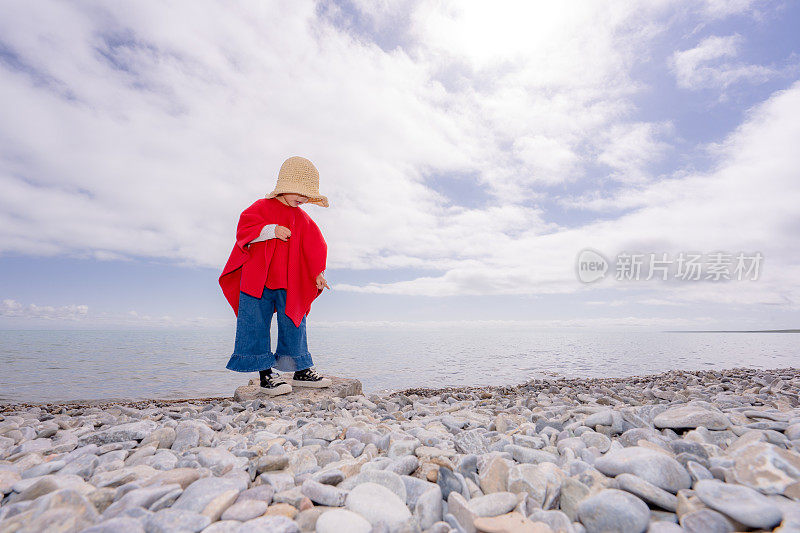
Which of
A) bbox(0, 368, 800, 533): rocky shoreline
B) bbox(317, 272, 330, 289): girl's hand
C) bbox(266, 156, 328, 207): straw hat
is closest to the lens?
bbox(0, 368, 800, 533): rocky shoreline

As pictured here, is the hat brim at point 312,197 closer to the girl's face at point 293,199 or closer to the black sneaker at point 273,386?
the girl's face at point 293,199

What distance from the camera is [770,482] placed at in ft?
5.15

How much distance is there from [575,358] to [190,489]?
44.9 feet

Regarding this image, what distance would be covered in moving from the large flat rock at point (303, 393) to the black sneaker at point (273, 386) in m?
0.05

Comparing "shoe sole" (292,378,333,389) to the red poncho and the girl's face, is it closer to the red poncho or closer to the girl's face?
the red poncho

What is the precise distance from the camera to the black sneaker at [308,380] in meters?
5.49

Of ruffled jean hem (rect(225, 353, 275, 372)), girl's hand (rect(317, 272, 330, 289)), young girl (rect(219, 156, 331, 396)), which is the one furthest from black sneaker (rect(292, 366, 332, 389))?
girl's hand (rect(317, 272, 330, 289))

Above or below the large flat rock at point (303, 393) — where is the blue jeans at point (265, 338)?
above

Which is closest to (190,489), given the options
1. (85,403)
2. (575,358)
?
(85,403)

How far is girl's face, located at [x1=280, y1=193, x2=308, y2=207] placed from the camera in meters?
5.20

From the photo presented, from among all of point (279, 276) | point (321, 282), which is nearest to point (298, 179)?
point (279, 276)

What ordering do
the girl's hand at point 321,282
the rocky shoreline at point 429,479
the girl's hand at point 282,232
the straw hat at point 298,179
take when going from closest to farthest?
the rocky shoreline at point 429,479 → the girl's hand at point 282,232 → the straw hat at point 298,179 → the girl's hand at point 321,282

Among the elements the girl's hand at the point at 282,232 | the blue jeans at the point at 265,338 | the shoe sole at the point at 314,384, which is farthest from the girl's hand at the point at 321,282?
the shoe sole at the point at 314,384

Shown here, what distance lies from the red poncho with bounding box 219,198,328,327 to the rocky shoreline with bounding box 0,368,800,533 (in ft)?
8.50
